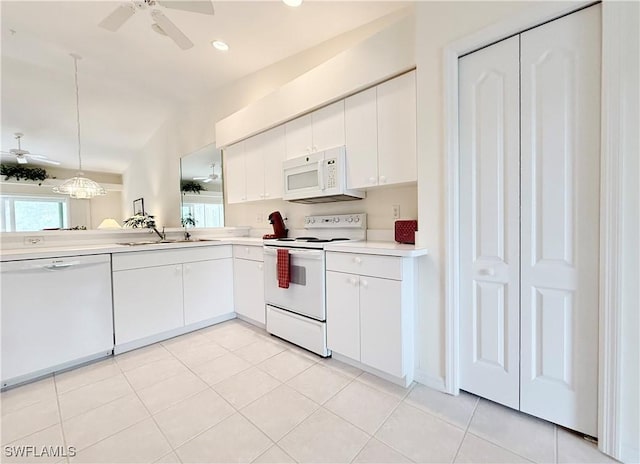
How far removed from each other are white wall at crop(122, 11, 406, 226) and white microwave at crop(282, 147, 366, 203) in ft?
3.67

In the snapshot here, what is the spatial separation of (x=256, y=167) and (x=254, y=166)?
4 cm

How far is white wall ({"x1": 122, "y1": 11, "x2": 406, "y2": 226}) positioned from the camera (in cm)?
272

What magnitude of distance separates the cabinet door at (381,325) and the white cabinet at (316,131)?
3.93ft

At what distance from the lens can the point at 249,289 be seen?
2826 mm

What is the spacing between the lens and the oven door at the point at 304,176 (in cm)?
232

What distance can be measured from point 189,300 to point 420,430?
2238mm

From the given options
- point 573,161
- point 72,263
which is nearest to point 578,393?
Answer: point 573,161

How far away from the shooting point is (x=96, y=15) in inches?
96.0

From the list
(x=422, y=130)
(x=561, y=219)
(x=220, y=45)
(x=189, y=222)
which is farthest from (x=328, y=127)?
(x=189, y=222)

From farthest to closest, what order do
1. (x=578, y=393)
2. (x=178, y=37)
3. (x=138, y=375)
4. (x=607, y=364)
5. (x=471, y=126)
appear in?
(x=178, y=37) < (x=138, y=375) < (x=471, y=126) < (x=578, y=393) < (x=607, y=364)

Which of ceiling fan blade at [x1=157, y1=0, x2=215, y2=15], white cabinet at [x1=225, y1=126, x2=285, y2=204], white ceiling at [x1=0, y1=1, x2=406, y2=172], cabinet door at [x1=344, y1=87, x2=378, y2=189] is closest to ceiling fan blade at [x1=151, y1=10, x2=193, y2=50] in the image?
ceiling fan blade at [x1=157, y1=0, x2=215, y2=15]

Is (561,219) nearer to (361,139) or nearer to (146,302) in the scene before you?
(361,139)

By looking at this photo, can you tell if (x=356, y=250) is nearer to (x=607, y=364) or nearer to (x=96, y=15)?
(x=607, y=364)

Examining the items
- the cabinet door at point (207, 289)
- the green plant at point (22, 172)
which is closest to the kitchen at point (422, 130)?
the cabinet door at point (207, 289)
